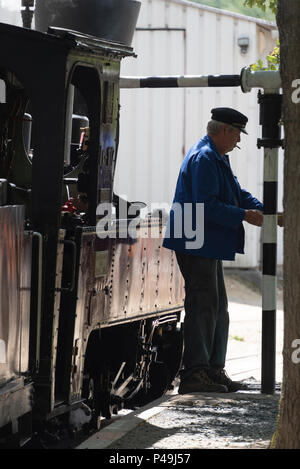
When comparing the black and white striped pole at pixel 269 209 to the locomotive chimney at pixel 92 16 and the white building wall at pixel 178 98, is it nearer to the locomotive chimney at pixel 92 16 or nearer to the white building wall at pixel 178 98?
the locomotive chimney at pixel 92 16

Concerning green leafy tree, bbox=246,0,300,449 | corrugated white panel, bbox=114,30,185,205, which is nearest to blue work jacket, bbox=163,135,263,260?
green leafy tree, bbox=246,0,300,449

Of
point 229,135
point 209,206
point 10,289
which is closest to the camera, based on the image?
point 10,289

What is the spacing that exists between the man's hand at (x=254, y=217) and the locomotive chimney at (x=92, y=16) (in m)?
1.57

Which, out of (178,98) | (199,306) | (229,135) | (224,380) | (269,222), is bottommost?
(224,380)

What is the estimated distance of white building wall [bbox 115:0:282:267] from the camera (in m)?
18.0

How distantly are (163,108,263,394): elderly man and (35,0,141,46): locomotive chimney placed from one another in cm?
94

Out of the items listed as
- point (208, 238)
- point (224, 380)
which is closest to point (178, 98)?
point (224, 380)

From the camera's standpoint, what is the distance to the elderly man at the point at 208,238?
748 cm

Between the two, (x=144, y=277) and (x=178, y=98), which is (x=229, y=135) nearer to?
(x=144, y=277)

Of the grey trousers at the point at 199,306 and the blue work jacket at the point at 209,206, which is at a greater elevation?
the blue work jacket at the point at 209,206

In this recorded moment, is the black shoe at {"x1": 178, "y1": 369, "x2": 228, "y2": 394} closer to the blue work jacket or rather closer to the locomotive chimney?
the blue work jacket

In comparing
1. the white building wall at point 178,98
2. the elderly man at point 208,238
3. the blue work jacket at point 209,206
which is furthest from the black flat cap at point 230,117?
the white building wall at point 178,98

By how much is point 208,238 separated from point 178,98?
10971 mm

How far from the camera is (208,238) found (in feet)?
24.8
